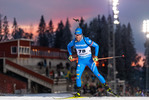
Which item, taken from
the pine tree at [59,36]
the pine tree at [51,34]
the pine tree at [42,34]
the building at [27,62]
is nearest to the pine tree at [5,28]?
the pine tree at [42,34]

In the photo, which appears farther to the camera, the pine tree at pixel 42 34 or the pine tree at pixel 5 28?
the pine tree at pixel 42 34

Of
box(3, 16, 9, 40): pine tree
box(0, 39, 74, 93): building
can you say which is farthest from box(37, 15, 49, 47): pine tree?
box(0, 39, 74, 93): building

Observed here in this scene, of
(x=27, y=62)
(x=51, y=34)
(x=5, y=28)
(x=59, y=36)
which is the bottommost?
(x=27, y=62)

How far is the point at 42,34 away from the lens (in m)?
107

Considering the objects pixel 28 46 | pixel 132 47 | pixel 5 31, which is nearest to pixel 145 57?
pixel 132 47

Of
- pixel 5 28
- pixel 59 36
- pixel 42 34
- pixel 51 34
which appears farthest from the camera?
pixel 51 34

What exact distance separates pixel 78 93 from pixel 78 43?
2021 millimetres

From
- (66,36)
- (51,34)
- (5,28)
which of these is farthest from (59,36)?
(5,28)

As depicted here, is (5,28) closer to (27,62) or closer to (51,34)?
(51,34)

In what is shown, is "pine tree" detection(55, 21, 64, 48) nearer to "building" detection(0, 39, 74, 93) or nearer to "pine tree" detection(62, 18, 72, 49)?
"pine tree" detection(62, 18, 72, 49)

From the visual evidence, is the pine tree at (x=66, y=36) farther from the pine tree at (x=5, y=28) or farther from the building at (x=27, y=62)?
the building at (x=27, y=62)

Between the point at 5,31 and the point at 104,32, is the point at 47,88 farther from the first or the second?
the point at 5,31

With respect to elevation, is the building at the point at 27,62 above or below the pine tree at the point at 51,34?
below

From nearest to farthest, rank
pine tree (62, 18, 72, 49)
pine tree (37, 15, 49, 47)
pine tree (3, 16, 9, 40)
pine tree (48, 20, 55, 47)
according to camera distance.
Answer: pine tree (62, 18, 72, 49) → pine tree (3, 16, 9, 40) → pine tree (37, 15, 49, 47) → pine tree (48, 20, 55, 47)
